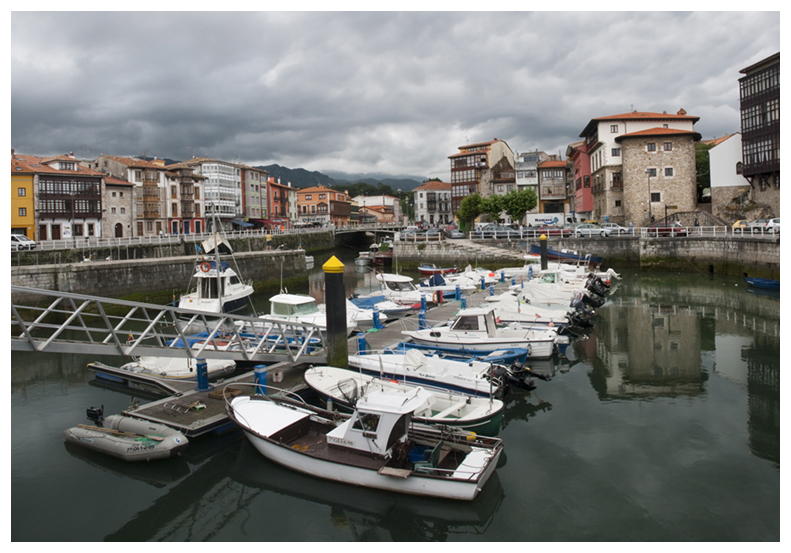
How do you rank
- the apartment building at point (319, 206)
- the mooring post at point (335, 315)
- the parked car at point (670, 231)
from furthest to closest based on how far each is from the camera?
the apartment building at point (319, 206)
the parked car at point (670, 231)
the mooring post at point (335, 315)

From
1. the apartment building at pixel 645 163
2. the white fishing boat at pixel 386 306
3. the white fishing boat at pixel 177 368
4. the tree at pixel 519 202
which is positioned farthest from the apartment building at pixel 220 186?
the white fishing boat at pixel 177 368

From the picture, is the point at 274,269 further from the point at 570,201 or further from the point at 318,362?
the point at 570,201

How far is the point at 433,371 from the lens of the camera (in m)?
14.8

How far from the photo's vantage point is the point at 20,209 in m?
54.9

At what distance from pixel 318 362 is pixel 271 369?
4.82 ft

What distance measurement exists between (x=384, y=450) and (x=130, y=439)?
19.6 ft

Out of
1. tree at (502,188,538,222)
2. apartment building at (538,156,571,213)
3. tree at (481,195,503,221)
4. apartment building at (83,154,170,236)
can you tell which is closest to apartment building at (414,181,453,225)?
apartment building at (538,156,571,213)

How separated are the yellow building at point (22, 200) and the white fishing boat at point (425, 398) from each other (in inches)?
2133

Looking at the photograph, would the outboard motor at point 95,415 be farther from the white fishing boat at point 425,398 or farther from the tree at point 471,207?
the tree at point 471,207

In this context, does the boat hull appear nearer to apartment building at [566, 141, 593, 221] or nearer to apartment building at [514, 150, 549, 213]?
apartment building at [566, 141, 593, 221]

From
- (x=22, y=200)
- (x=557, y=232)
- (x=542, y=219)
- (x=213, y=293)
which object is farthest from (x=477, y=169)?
(x=213, y=293)

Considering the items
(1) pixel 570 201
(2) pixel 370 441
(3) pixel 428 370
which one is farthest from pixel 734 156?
(2) pixel 370 441

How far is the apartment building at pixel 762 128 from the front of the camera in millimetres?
48406

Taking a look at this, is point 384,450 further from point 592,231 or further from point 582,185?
point 582,185
